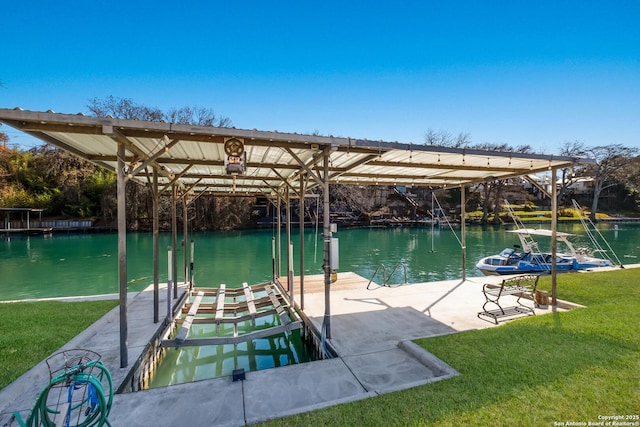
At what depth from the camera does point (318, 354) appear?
14.1 feet

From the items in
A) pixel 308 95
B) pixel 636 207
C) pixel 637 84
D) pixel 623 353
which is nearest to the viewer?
pixel 623 353

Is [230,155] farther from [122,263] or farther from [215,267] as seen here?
[215,267]

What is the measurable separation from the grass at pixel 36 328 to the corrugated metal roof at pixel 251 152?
237cm

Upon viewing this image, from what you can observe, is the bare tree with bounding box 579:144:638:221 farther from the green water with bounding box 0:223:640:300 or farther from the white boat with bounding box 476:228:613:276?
the white boat with bounding box 476:228:613:276

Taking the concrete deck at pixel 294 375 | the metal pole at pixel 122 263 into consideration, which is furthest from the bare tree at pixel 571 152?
the metal pole at pixel 122 263

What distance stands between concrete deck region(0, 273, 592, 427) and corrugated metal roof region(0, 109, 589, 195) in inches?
91.8

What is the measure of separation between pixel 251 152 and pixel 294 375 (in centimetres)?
294

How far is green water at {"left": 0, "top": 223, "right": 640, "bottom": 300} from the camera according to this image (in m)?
10.9

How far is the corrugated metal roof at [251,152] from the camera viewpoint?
3.08 meters

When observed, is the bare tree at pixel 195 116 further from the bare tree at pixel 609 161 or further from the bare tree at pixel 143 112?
the bare tree at pixel 609 161

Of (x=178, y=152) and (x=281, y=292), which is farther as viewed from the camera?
(x=281, y=292)

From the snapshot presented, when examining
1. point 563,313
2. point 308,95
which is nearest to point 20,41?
point 308,95

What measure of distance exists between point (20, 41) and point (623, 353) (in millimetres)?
20182

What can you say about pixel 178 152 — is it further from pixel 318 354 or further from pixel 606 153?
pixel 606 153
